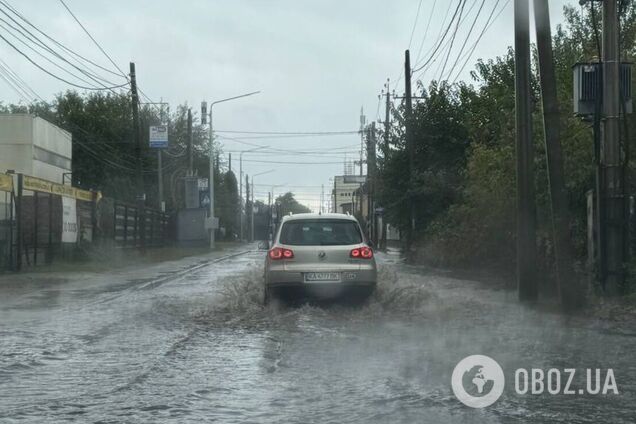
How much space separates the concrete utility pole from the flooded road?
1.46 meters

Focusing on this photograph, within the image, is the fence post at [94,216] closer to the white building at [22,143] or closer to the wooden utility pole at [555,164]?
the white building at [22,143]

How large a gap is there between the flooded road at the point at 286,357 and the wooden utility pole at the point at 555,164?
561 mm

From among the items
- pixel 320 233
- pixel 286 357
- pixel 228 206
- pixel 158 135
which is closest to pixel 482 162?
pixel 320 233

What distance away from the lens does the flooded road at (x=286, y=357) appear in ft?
20.7

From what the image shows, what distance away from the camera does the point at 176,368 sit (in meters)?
8.09

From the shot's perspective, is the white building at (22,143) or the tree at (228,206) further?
the tree at (228,206)

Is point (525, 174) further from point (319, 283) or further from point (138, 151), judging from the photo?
point (138, 151)

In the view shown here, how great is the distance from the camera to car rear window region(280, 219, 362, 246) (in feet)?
42.9

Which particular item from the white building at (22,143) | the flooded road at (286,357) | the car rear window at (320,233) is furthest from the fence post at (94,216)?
the car rear window at (320,233)

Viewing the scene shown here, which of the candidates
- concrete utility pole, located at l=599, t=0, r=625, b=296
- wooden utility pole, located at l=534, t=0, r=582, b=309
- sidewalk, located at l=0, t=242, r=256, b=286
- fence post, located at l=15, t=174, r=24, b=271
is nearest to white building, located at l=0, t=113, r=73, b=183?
sidewalk, located at l=0, t=242, r=256, b=286

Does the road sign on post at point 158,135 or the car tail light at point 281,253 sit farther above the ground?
the road sign on post at point 158,135

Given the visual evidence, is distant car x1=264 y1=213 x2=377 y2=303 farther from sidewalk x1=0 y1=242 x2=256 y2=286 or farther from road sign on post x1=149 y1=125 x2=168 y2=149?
road sign on post x1=149 y1=125 x2=168 y2=149

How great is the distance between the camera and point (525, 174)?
46.0ft

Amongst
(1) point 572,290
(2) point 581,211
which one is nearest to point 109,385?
(1) point 572,290
